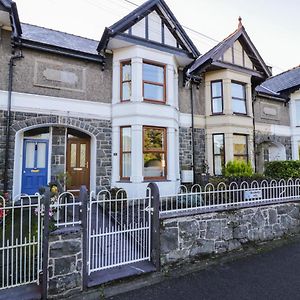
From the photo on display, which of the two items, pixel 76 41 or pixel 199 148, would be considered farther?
pixel 199 148

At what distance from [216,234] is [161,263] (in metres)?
1.56

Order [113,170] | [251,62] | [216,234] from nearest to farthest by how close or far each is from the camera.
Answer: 1. [216,234]
2. [113,170]
3. [251,62]

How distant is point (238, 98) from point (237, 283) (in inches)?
416

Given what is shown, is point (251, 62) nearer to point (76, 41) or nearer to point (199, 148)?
point (199, 148)

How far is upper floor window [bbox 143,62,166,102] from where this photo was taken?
10.3m

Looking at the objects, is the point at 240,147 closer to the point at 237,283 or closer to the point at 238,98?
the point at 238,98

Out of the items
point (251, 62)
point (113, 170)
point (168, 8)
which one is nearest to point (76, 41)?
point (168, 8)

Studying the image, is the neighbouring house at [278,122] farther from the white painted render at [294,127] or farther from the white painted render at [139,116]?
the white painted render at [139,116]

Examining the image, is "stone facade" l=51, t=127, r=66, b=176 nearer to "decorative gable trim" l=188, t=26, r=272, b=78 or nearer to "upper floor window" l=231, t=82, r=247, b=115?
"decorative gable trim" l=188, t=26, r=272, b=78

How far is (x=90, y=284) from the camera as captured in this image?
4055mm

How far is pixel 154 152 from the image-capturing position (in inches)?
400

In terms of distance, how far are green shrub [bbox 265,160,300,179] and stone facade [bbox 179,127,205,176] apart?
3.29 meters

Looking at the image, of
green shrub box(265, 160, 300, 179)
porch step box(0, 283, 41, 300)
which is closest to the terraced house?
green shrub box(265, 160, 300, 179)

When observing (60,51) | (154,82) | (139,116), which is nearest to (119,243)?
(139,116)
